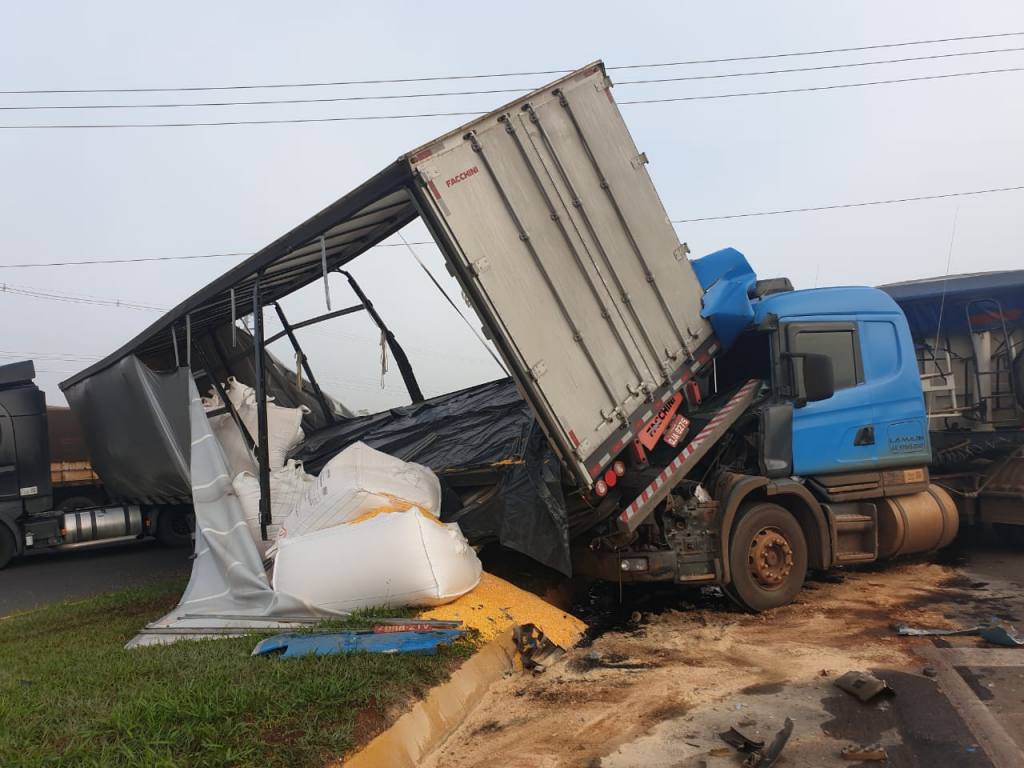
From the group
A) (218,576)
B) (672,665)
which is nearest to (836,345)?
(672,665)

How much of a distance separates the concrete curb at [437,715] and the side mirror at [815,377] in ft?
11.4

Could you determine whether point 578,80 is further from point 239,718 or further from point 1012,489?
point 1012,489

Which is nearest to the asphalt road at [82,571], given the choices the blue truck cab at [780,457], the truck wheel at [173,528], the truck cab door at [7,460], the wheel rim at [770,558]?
the truck wheel at [173,528]

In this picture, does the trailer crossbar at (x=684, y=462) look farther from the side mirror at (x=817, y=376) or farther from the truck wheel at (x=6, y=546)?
the truck wheel at (x=6, y=546)

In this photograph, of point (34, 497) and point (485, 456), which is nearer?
point (485, 456)

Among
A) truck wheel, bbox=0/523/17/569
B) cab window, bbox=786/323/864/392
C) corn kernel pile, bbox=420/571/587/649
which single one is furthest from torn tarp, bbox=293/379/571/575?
truck wheel, bbox=0/523/17/569

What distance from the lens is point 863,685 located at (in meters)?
4.34

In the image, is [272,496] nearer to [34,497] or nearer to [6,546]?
[34,497]

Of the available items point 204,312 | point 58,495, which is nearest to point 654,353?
point 204,312

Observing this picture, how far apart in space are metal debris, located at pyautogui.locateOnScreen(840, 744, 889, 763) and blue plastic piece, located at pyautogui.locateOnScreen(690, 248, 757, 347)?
3996mm

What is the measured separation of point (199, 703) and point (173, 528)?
9.74 metres

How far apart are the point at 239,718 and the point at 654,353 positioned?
411cm

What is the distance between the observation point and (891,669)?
484cm

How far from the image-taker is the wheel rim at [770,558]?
6.46m
